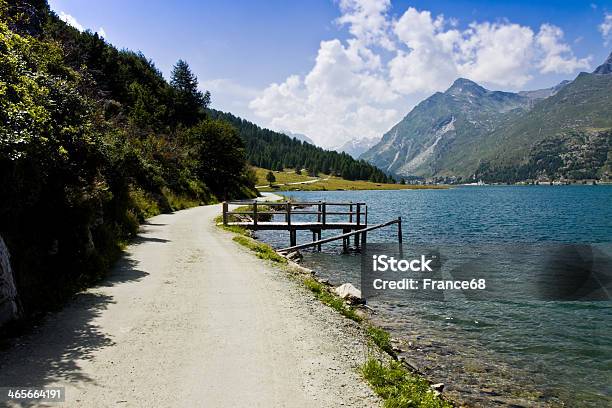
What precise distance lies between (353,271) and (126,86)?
70.0 metres

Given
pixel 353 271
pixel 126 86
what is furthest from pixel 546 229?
pixel 126 86

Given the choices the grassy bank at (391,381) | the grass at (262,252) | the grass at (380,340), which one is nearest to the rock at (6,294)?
the grassy bank at (391,381)

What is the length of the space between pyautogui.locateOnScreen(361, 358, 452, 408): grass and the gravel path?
1.04 feet

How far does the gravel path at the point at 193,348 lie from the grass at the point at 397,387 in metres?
0.32

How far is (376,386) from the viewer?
852cm

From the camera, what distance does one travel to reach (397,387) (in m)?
8.62

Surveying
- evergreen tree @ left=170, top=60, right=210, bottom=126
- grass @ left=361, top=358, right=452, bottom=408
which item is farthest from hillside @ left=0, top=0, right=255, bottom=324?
evergreen tree @ left=170, top=60, right=210, bottom=126

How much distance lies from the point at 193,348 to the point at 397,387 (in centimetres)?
472

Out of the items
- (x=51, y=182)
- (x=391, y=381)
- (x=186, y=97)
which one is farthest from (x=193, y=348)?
(x=186, y=97)

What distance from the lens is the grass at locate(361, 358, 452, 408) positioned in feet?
26.2

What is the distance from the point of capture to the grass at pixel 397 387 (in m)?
8.00

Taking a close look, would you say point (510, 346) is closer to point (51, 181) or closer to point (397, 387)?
point (397, 387)

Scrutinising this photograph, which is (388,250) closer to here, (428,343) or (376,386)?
(428,343)

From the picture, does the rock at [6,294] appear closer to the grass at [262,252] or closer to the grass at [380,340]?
the grass at [380,340]
